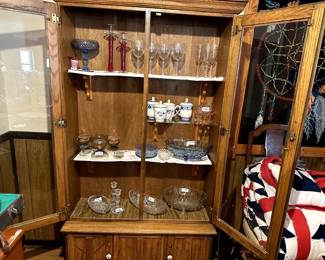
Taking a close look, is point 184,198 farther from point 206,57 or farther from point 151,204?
point 206,57

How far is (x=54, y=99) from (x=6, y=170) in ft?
2.38

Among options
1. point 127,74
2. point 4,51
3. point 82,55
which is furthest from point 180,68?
point 4,51

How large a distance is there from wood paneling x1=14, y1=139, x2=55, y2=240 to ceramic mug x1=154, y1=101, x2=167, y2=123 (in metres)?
0.83

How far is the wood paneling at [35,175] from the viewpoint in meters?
1.83

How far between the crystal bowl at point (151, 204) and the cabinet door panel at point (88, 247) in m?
0.34

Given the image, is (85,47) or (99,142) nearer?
(85,47)

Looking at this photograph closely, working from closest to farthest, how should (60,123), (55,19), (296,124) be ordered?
1. (296,124)
2. (55,19)
3. (60,123)

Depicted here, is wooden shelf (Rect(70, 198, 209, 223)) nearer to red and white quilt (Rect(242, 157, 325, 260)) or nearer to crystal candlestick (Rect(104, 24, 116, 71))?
red and white quilt (Rect(242, 157, 325, 260))

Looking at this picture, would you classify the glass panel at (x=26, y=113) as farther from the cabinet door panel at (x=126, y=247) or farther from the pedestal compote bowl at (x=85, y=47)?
the cabinet door panel at (x=126, y=247)

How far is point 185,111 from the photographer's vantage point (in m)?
1.79

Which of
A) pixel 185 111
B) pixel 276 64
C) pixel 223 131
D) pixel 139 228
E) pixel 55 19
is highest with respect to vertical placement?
pixel 55 19

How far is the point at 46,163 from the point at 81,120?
41cm

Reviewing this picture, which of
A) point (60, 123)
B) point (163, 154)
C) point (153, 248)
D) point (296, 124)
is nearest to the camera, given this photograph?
point (296, 124)

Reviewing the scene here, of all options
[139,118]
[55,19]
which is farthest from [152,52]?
[55,19]
